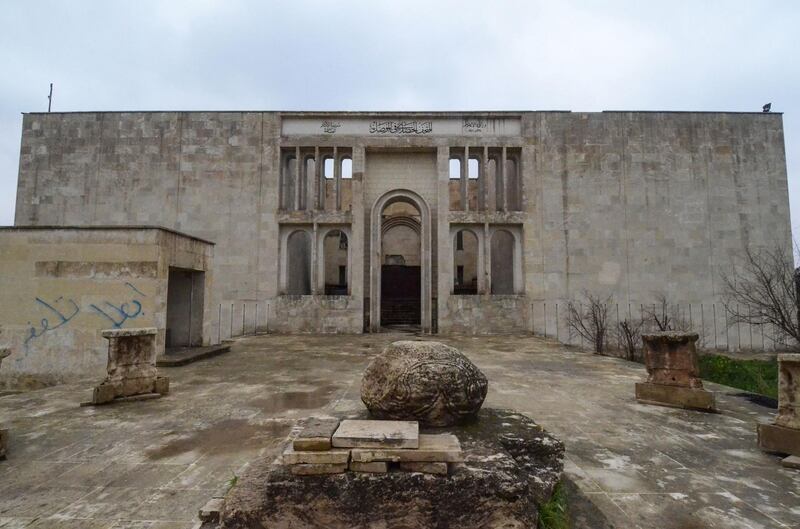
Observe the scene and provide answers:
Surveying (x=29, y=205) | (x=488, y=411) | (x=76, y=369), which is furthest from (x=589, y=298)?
(x=29, y=205)

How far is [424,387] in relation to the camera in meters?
3.16

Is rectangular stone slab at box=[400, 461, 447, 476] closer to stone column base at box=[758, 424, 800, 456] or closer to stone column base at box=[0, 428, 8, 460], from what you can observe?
stone column base at box=[758, 424, 800, 456]

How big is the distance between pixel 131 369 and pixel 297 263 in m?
14.1

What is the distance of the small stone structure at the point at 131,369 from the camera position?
585 centimetres

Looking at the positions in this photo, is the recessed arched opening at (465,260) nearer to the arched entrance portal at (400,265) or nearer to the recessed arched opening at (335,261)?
the arched entrance portal at (400,265)

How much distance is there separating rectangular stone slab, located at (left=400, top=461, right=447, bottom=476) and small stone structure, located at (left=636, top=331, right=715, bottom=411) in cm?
497

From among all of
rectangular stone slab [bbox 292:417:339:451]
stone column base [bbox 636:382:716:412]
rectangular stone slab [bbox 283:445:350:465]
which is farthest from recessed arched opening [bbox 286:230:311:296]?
rectangular stone slab [bbox 283:445:350:465]

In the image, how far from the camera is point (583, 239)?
1719 centimetres

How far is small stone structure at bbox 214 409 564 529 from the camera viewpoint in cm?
241

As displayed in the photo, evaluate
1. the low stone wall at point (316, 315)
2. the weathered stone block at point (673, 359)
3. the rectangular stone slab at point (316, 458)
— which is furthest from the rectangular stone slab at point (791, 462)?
the low stone wall at point (316, 315)

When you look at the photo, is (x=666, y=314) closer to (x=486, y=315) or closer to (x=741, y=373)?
(x=741, y=373)

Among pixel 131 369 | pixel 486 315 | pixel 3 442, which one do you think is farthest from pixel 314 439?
pixel 486 315

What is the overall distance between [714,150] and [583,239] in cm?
703

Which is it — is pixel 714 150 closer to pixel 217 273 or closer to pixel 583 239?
pixel 583 239
